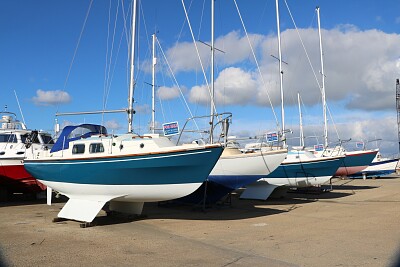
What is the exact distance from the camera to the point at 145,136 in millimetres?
10836

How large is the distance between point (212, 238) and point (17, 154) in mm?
10809

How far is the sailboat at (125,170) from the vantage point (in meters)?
9.80

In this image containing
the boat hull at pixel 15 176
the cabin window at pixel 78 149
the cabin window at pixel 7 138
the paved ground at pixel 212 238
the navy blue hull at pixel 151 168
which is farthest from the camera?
the cabin window at pixel 7 138

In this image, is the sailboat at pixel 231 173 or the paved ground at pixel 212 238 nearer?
the paved ground at pixel 212 238

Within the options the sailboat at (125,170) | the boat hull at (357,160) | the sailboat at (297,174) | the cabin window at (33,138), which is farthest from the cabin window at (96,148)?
the boat hull at (357,160)

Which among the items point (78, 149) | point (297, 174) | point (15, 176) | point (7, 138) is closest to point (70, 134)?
point (78, 149)

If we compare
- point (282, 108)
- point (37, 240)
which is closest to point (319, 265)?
point (37, 240)

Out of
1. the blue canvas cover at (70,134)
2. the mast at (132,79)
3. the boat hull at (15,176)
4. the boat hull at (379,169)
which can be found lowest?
the boat hull at (379,169)

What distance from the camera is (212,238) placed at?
8500 millimetres

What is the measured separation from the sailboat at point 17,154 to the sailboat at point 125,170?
3368 mm

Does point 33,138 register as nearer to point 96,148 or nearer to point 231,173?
point 96,148

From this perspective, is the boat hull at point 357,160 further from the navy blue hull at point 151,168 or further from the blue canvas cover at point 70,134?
the blue canvas cover at point 70,134

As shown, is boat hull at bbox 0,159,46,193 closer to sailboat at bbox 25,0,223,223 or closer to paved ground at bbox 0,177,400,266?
paved ground at bbox 0,177,400,266

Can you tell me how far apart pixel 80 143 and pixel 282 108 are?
11274mm
